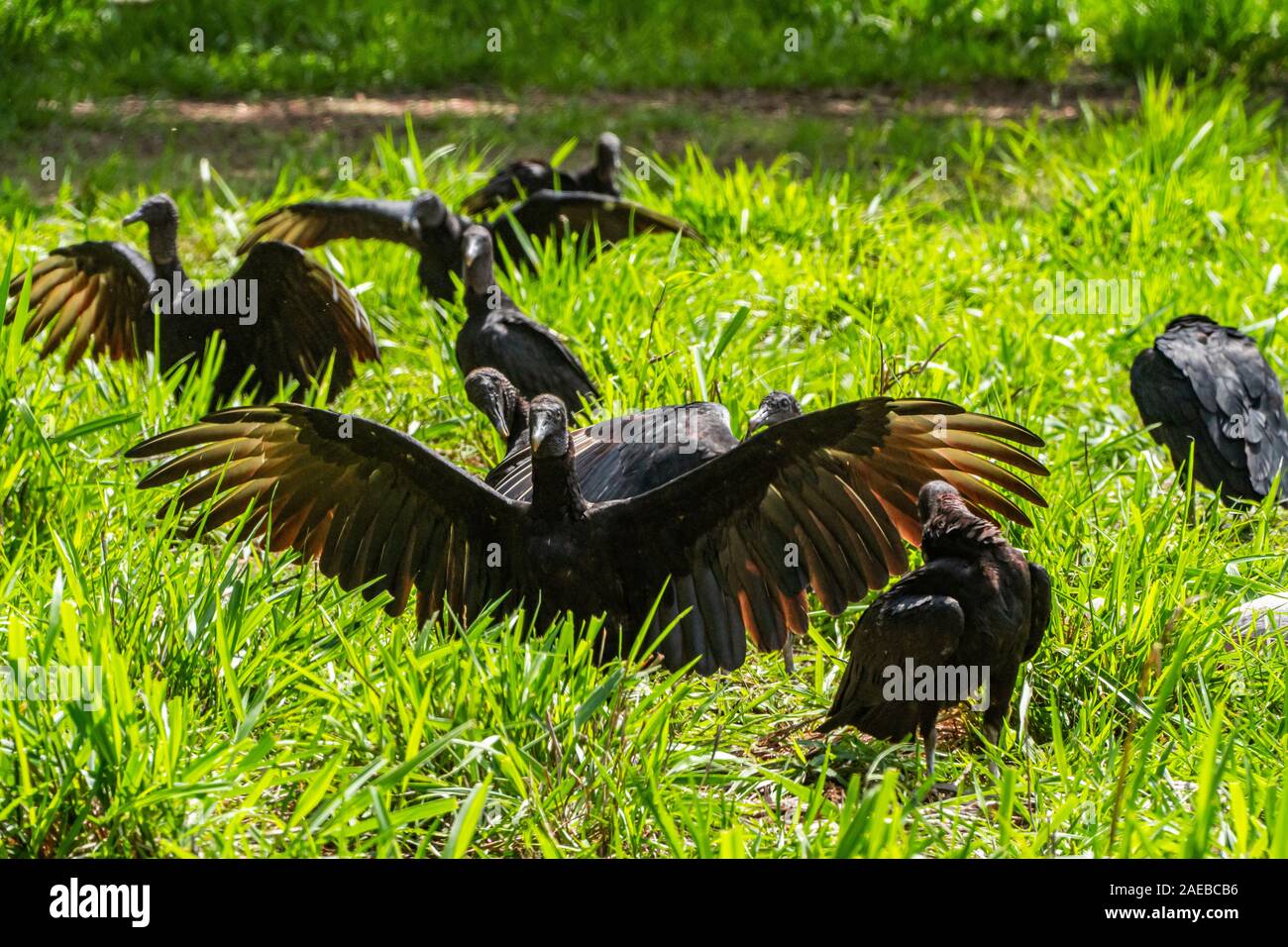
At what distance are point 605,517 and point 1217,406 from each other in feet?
7.17

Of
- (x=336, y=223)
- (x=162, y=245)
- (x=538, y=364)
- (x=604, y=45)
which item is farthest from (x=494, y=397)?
(x=604, y=45)

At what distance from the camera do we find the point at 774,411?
431cm

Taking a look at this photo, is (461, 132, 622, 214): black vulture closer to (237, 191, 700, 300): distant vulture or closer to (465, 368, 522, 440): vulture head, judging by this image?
(237, 191, 700, 300): distant vulture

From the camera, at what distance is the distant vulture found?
6.41 metres

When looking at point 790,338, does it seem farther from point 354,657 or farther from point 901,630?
point 354,657

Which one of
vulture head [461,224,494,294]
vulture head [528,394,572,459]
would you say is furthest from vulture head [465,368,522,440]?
vulture head [461,224,494,294]

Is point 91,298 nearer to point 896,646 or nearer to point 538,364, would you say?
point 538,364

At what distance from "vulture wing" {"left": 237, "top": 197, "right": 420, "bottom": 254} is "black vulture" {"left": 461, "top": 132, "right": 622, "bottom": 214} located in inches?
31.0

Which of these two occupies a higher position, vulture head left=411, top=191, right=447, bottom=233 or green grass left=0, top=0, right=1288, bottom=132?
green grass left=0, top=0, right=1288, bottom=132

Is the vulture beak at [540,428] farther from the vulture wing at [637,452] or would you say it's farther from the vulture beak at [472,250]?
the vulture beak at [472,250]

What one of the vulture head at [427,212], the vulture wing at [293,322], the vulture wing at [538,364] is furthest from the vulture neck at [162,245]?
the vulture wing at [538,364]

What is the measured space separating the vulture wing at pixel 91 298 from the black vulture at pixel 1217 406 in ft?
11.2

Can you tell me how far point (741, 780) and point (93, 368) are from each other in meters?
3.32

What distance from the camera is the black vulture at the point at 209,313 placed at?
5.32 meters
